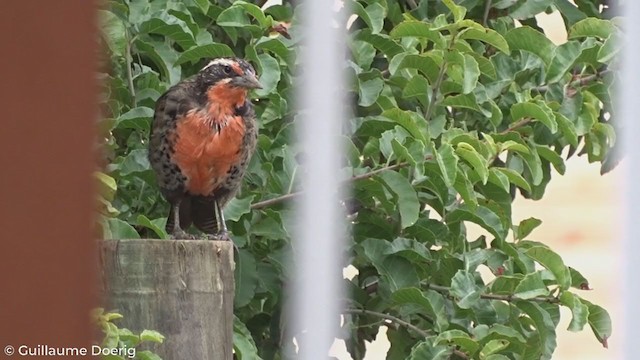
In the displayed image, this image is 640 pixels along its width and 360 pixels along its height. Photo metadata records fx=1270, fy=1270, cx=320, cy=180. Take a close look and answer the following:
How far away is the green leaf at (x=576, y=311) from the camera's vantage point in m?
2.56

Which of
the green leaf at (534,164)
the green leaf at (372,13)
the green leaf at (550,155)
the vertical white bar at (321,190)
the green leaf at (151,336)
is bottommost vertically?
the green leaf at (550,155)

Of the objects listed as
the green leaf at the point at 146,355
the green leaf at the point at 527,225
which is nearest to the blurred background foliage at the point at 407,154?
the green leaf at the point at 527,225

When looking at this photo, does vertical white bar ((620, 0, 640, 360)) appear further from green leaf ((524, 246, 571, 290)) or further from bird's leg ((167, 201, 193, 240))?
bird's leg ((167, 201, 193, 240))

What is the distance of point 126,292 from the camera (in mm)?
2045

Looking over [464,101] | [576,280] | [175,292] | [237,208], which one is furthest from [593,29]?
[175,292]

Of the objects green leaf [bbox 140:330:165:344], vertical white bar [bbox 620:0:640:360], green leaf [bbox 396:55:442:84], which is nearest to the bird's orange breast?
green leaf [bbox 396:55:442:84]

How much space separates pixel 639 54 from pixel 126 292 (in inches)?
54.3

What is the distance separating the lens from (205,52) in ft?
9.21

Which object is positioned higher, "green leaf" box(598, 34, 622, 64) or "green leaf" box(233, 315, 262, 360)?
"green leaf" box(598, 34, 622, 64)

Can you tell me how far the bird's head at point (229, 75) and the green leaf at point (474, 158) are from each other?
0.50m

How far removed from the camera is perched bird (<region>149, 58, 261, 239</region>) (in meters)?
3.00

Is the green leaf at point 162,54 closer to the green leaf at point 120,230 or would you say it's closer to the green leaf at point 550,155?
the green leaf at point 120,230

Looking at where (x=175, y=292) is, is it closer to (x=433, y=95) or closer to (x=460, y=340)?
(x=460, y=340)

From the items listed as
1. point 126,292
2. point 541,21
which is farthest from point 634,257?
point 541,21
